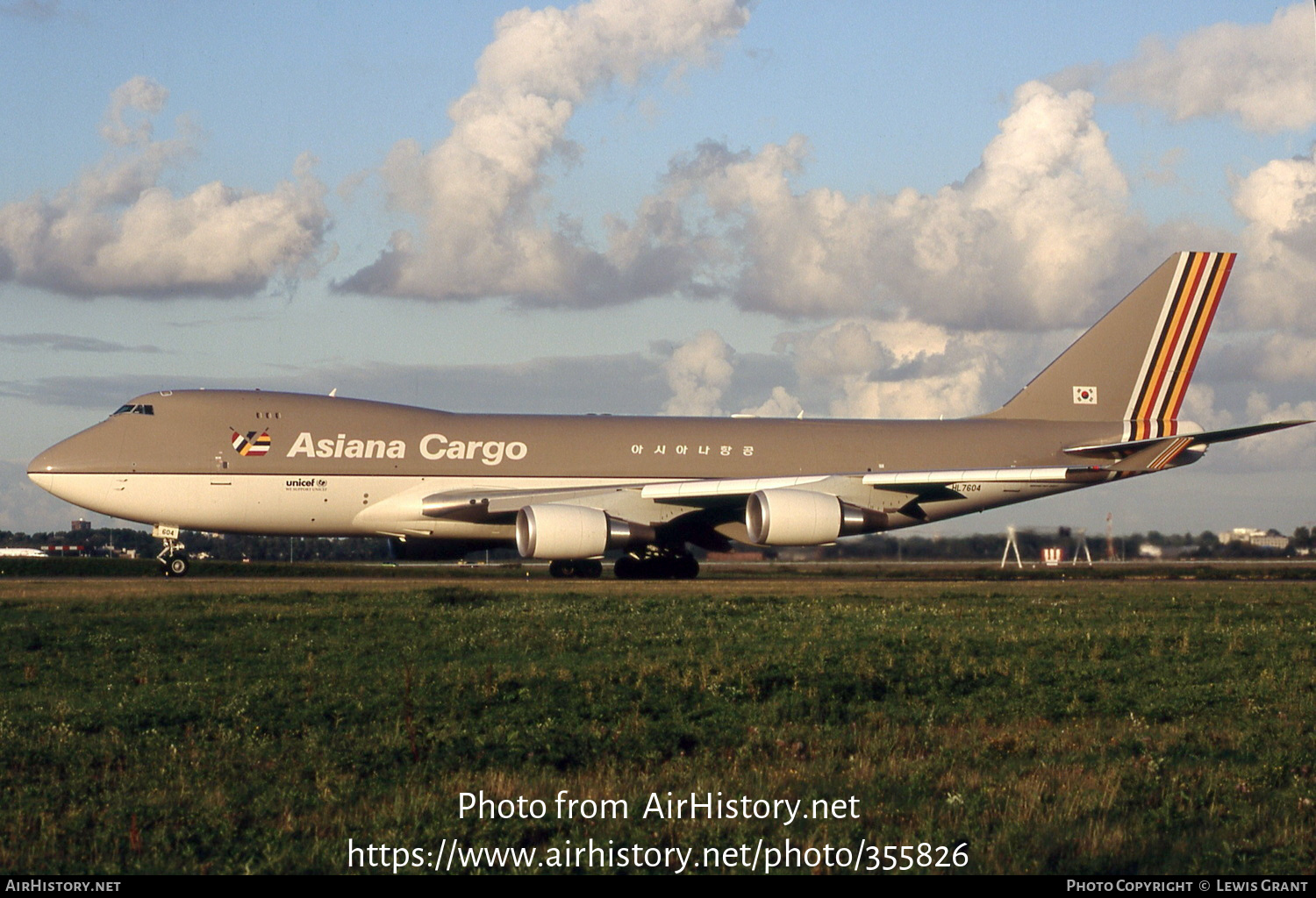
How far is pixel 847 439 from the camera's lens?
33.7 metres

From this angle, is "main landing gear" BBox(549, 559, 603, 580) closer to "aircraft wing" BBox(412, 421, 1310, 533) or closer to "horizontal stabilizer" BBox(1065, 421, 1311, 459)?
"aircraft wing" BBox(412, 421, 1310, 533)

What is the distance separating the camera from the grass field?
700 cm

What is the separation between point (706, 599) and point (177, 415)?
15.1 m

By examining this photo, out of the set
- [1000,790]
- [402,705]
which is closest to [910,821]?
[1000,790]

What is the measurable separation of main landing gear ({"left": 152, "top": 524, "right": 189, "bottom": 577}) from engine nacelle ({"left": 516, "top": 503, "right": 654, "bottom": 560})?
8264 mm

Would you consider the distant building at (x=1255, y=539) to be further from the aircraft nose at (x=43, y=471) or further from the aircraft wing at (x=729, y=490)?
the aircraft nose at (x=43, y=471)

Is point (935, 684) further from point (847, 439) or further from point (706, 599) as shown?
point (847, 439)

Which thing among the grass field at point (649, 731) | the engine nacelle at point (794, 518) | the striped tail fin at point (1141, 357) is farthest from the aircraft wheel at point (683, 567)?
the grass field at point (649, 731)

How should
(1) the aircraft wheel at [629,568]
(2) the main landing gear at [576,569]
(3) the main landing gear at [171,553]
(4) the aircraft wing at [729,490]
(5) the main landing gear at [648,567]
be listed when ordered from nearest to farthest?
(4) the aircraft wing at [729,490], (3) the main landing gear at [171,553], (2) the main landing gear at [576,569], (5) the main landing gear at [648,567], (1) the aircraft wheel at [629,568]

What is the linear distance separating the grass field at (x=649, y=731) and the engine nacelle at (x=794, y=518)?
9.74 meters

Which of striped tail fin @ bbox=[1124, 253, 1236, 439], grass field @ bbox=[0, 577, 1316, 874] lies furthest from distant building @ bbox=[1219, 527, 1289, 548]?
grass field @ bbox=[0, 577, 1316, 874]

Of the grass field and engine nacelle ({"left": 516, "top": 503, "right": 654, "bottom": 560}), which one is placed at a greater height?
engine nacelle ({"left": 516, "top": 503, "right": 654, "bottom": 560})

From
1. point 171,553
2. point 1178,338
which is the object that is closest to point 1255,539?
point 1178,338

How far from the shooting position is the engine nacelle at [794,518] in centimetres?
2853
